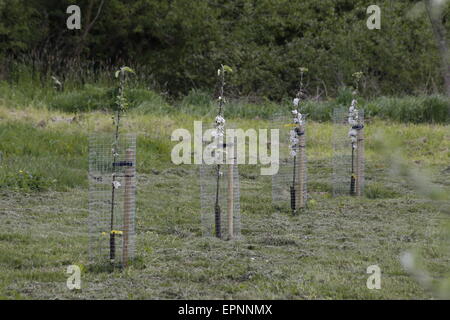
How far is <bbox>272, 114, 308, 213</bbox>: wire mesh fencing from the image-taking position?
7.41 meters

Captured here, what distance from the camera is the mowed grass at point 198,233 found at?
4675 millimetres

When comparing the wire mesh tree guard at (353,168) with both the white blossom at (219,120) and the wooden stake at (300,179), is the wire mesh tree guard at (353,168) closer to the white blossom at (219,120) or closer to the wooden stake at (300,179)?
the wooden stake at (300,179)

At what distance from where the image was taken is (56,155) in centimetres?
962

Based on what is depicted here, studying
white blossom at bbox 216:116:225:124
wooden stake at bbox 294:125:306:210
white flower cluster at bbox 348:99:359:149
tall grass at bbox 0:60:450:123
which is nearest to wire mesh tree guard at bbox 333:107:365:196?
white flower cluster at bbox 348:99:359:149

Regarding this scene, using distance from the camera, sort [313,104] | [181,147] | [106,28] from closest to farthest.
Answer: [181,147], [313,104], [106,28]

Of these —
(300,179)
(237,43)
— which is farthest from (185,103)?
(300,179)

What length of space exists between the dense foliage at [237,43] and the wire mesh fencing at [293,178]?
6.94 meters

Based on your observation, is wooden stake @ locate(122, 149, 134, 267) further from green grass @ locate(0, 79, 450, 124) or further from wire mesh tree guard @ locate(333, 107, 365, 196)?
green grass @ locate(0, 79, 450, 124)

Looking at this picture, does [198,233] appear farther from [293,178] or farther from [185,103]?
[185,103]

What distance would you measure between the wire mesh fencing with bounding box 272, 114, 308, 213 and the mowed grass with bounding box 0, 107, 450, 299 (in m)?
0.15

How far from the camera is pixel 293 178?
25.0ft
